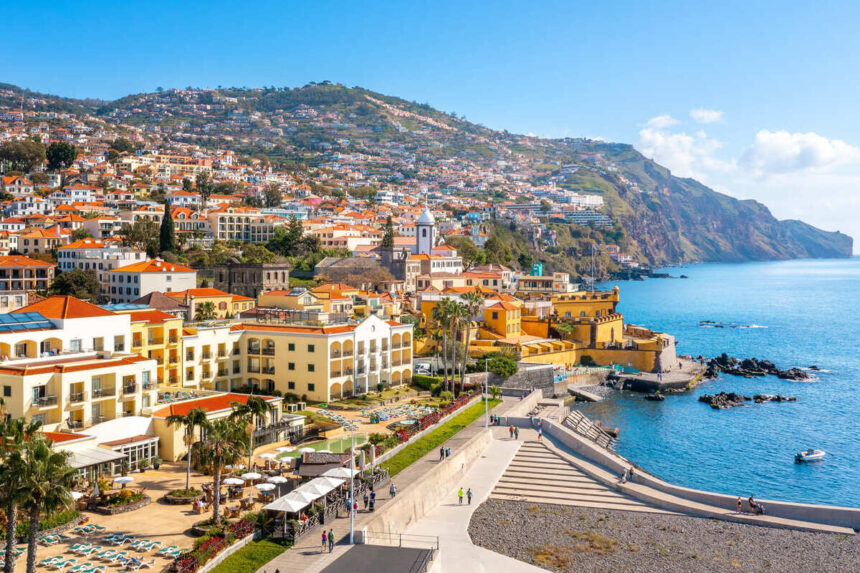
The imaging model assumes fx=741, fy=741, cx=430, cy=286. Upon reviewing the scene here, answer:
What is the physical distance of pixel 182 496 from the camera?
2397cm

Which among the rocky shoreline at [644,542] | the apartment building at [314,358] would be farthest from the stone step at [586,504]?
the apartment building at [314,358]

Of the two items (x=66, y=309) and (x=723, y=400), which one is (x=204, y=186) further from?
(x=66, y=309)

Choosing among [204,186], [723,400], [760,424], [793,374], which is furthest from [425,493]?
[204,186]

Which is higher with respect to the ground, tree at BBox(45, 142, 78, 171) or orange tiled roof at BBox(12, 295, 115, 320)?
tree at BBox(45, 142, 78, 171)

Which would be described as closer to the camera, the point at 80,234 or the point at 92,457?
the point at 92,457

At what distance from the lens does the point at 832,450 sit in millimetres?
43062

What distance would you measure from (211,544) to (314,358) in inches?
886

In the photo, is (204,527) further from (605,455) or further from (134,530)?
(605,455)

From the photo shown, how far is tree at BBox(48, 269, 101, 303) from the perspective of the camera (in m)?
64.1

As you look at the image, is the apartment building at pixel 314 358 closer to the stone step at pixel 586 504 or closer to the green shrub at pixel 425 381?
the green shrub at pixel 425 381

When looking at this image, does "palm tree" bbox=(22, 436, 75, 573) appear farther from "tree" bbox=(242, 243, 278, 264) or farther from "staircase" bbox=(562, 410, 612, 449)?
"tree" bbox=(242, 243, 278, 264)

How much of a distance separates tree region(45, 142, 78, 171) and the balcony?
4252 inches

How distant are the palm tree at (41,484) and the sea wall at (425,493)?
27.7 ft

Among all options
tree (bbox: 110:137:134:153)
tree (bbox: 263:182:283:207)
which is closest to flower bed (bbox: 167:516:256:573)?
tree (bbox: 263:182:283:207)
